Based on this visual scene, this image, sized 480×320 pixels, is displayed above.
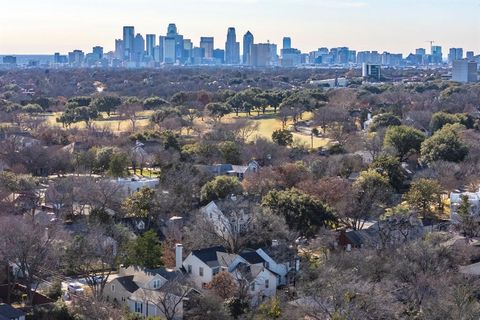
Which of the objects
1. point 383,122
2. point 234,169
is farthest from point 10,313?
point 383,122

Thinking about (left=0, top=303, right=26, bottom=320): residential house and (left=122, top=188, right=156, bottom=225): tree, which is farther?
(left=122, top=188, right=156, bottom=225): tree

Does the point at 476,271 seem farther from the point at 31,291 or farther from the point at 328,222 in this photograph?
the point at 31,291

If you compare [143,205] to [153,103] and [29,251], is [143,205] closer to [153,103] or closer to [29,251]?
[29,251]

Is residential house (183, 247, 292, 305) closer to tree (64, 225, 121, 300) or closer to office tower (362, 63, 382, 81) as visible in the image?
tree (64, 225, 121, 300)

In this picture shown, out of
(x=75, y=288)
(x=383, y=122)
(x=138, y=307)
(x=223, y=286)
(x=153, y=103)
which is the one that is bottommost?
(x=138, y=307)

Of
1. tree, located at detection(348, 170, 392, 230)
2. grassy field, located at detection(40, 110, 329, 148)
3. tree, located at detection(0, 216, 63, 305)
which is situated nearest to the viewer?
tree, located at detection(0, 216, 63, 305)

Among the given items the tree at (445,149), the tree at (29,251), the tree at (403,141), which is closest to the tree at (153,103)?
the tree at (403,141)

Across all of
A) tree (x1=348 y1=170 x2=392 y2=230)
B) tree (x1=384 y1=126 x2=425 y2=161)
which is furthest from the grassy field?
tree (x1=348 y1=170 x2=392 y2=230)

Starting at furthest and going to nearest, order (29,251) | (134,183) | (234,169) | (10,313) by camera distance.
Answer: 1. (234,169)
2. (134,183)
3. (29,251)
4. (10,313)
